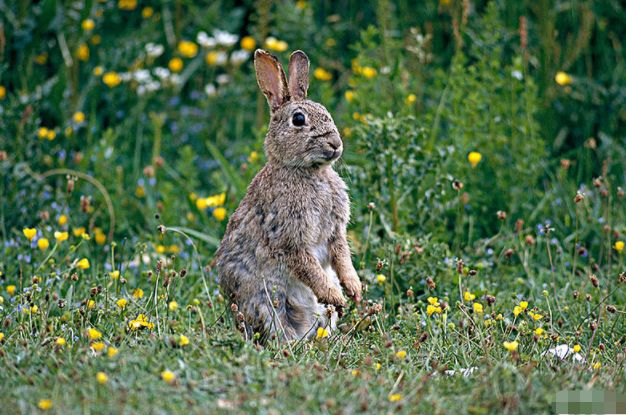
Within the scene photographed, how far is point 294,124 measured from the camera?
4895 millimetres

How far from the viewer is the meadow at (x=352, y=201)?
13.0 feet

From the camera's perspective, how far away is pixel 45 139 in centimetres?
711

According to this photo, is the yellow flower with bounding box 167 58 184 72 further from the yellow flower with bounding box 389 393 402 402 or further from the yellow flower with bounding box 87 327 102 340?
the yellow flower with bounding box 389 393 402 402

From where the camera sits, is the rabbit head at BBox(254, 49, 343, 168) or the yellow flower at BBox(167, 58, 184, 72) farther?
the yellow flower at BBox(167, 58, 184, 72)

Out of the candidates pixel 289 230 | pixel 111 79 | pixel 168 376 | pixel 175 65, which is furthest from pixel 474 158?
pixel 168 376

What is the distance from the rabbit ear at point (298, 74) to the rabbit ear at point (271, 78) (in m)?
0.07

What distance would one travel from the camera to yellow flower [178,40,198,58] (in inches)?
326

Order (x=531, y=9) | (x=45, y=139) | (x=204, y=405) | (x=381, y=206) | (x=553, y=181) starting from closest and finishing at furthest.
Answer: (x=204, y=405), (x=381, y=206), (x=553, y=181), (x=45, y=139), (x=531, y=9)

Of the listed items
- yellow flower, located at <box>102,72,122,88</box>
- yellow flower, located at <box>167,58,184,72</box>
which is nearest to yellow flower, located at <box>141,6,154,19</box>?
yellow flower, located at <box>167,58,184,72</box>

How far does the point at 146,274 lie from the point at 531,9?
4425 mm

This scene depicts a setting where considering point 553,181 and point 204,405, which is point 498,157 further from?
point 204,405

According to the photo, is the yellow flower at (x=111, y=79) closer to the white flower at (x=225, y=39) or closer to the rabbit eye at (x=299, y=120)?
the white flower at (x=225, y=39)

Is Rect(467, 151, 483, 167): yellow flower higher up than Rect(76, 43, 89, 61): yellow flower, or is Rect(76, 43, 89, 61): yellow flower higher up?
Rect(76, 43, 89, 61): yellow flower

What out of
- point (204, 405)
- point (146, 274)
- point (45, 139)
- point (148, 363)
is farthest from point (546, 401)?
point (45, 139)
